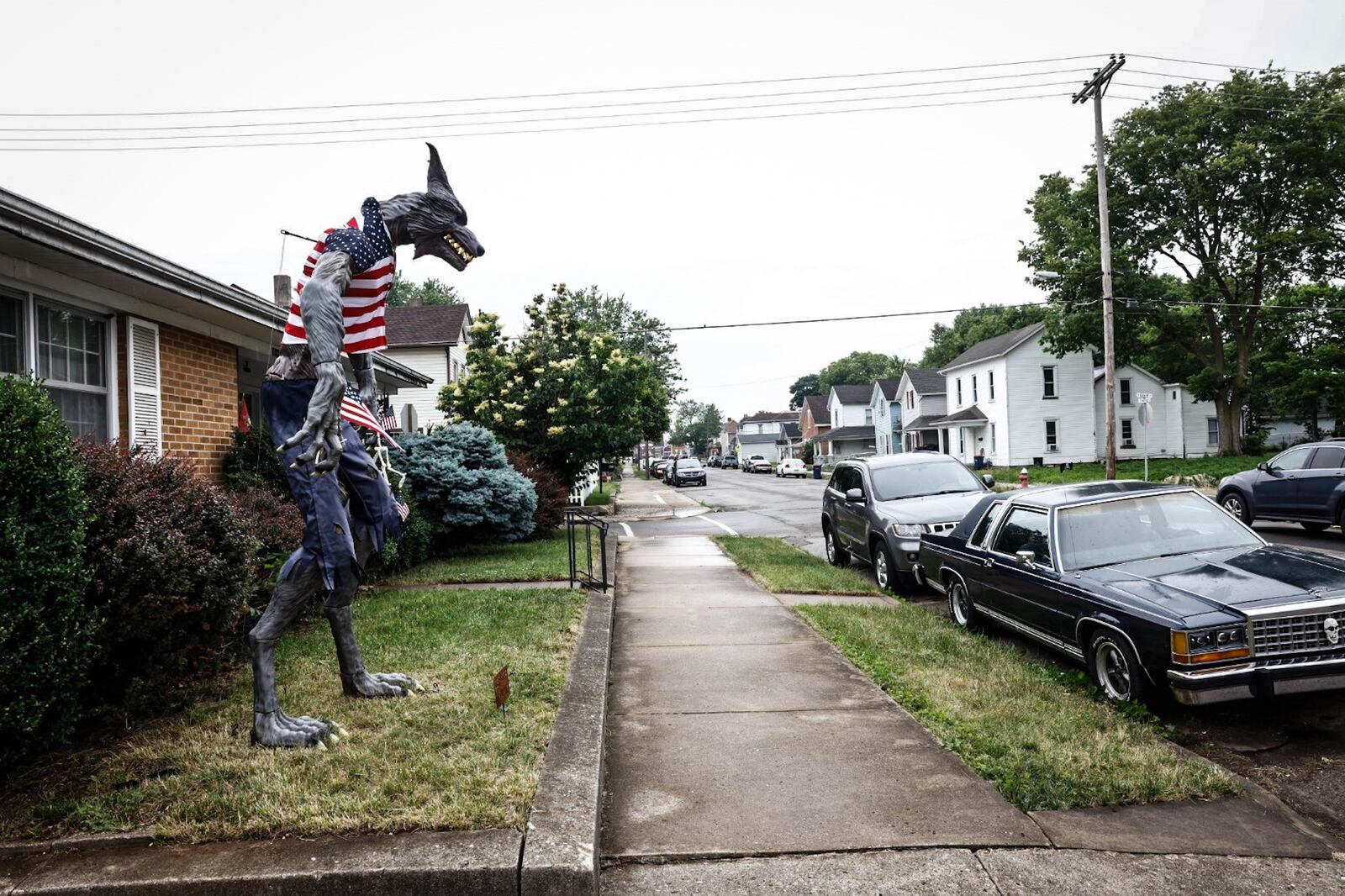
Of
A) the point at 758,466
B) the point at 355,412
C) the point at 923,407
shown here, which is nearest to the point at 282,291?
the point at 355,412

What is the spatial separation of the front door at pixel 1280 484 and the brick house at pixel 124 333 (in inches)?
579

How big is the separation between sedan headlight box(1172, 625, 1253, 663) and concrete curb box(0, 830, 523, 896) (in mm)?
3615

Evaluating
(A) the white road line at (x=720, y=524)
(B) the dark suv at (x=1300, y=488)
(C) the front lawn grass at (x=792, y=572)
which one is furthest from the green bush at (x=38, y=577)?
(A) the white road line at (x=720, y=524)

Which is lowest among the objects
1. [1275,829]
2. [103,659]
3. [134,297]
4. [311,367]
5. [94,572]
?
[1275,829]

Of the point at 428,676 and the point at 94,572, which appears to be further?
the point at 428,676

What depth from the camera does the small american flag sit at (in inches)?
167

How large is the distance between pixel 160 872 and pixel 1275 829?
423cm

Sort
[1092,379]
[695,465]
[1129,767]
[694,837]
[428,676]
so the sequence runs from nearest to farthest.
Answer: [694,837] → [1129,767] → [428,676] → [1092,379] → [695,465]

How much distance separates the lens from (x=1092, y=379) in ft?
143

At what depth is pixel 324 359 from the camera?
3.90 meters

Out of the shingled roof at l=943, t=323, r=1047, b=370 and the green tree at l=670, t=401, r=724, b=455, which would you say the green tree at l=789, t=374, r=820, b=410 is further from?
the shingled roof at l=943, t=323, r=1047, b=370

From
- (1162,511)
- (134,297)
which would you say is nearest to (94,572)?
(134,297)

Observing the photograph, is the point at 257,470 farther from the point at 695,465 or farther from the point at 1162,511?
the point at 695,465

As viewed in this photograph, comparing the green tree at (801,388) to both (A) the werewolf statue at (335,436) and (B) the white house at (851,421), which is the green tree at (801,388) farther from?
(A) the werewolf statue at (335,436)
